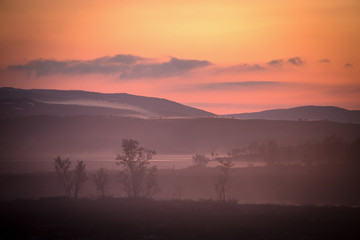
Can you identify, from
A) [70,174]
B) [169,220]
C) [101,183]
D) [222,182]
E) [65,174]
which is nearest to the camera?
[169,220]

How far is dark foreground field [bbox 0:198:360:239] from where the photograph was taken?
5069 cm

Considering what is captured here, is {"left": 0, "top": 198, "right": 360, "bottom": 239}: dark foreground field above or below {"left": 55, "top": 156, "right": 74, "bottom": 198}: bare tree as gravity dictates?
below

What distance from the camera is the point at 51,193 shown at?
10181cm

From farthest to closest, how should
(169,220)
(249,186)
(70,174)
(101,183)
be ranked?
(249,186) < (70,174) < (101,183) < (169,220)

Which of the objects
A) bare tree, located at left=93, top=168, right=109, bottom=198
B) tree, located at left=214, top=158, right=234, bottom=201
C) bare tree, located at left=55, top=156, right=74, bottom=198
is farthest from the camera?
tree, located at left=214, top=158, right=234, bottom=201

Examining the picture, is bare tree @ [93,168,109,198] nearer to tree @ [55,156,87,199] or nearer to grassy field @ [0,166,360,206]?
tree @ [55,156,87,199]

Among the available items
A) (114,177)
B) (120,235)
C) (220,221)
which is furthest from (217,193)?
(120,235)

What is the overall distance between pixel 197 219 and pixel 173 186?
46.9 metres

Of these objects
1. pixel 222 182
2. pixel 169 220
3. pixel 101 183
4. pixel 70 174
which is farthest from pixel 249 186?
pixel 169 220

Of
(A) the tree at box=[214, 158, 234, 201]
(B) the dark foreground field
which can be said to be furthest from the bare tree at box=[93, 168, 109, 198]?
(A) the tree at box=[214, 158, 234, 201]

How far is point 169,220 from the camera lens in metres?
59.2

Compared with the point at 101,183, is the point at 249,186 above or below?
below

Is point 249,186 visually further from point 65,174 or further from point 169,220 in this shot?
point 169,220

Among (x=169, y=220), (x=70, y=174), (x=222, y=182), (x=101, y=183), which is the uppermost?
(x=70, y=174)
